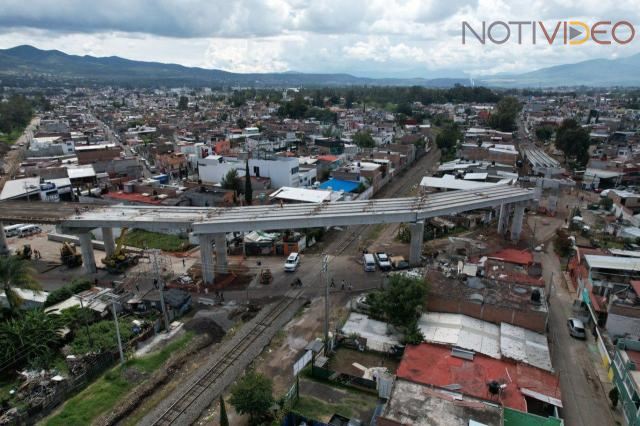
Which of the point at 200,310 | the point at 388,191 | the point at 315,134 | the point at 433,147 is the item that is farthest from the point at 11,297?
the point at 433,147

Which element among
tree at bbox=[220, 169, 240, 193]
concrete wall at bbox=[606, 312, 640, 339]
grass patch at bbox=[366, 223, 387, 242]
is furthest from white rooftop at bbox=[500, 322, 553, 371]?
tree at bbox=[220, 169, 240, 193]

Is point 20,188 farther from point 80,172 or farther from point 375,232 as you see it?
point 375,232

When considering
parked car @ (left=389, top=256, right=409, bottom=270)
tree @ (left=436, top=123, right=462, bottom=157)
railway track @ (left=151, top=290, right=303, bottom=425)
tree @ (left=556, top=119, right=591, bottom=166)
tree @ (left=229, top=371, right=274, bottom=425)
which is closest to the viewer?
tree @ (left=229, top=371, right=274, bottom=425)

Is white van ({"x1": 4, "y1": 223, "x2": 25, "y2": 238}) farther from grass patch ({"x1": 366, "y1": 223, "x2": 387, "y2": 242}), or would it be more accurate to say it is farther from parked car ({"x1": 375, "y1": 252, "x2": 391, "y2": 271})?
parked car ({"x1": 375, "y1": 252, "x2": 391, "y2": 271})

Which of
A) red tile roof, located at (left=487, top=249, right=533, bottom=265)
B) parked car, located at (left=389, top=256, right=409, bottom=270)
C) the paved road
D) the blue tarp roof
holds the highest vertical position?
the blue tarp roof

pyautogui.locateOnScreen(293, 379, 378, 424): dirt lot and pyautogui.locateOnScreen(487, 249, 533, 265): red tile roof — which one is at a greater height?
pyautogui.locateOnScreen(487, 249, 533, 265): red tile roof

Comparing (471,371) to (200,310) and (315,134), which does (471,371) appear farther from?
(315,134)

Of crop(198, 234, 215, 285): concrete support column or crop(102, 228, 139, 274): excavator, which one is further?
crop(102, 228, 139, 274): excavator
